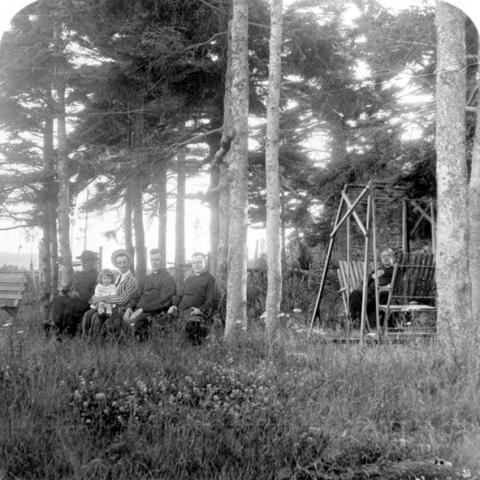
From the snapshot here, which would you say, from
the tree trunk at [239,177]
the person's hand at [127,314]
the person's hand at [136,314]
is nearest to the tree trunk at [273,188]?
the tree trunk at [239,177]

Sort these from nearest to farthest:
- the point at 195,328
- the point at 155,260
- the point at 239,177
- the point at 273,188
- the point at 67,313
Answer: the point at 195,328
the point at 67,313
the point at 155,260
the point at 273,188
the point at 239,177

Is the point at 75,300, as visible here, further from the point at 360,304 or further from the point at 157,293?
the point at 360,304

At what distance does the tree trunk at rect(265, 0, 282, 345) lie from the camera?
9430mm

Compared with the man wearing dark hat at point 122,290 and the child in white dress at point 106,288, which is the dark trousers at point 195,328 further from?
the child in white dress at point 106,288

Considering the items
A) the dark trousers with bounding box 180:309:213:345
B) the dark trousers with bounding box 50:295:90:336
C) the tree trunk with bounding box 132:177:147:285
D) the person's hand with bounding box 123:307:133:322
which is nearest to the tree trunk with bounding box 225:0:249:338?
the dark trousers with bounding box 180:309:213:345

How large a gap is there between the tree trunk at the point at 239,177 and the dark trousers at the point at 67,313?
224 centimetres

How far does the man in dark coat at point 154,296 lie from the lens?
8.64 m

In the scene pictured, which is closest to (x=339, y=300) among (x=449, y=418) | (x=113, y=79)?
(x=113, y=79)

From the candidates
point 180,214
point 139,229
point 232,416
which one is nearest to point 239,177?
point 232,416

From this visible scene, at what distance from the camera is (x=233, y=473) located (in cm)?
388

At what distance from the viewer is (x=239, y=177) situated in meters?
10.2

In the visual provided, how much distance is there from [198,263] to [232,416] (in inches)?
175

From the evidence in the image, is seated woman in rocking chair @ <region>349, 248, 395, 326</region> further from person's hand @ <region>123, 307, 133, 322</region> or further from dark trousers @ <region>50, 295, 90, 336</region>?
dark trousers @ <region>50, 295, 90, 336</region>

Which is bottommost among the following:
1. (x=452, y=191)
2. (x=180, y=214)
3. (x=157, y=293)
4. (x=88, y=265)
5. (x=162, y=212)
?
(x=157, y=293)
